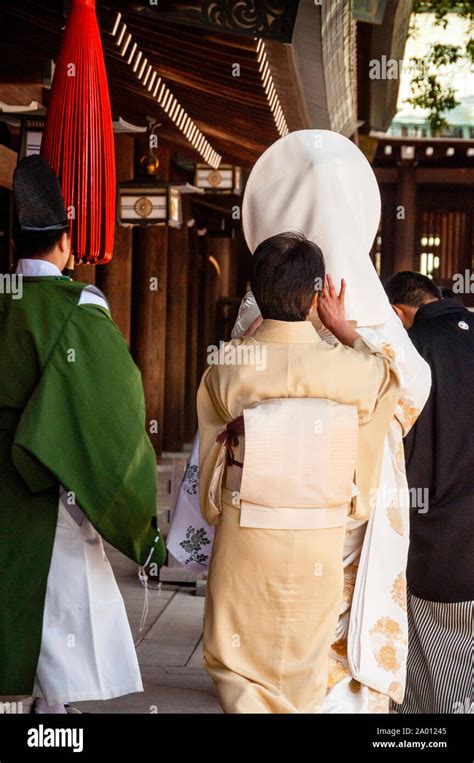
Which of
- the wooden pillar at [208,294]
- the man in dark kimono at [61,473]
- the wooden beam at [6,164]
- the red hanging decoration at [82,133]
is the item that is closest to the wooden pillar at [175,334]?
the wooden pillar at [208,294]

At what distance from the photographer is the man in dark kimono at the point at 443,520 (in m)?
4.65

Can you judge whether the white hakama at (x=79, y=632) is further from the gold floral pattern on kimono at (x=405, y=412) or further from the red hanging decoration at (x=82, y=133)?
the red hanging decoration at (x=82, y=133)

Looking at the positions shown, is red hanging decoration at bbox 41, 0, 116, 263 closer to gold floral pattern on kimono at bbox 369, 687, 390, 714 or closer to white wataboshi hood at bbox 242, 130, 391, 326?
white wataboshi hood at bbox 242, 130, 391, 326

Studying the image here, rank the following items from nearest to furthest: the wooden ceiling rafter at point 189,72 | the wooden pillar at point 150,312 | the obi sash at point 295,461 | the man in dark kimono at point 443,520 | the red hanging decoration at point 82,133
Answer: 1. the obi sash at point 295,461
2. the man in dark kimono at point 443,520
3. the red hanging decoration at point 82,133
4. the wooden ceiling rafter at point 189,72
5. the wooden pillar at point 150,312

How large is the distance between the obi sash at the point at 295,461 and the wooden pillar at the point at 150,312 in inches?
426

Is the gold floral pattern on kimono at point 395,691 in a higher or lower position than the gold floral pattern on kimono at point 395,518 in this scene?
lower

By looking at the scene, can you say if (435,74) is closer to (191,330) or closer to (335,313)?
(191,330)

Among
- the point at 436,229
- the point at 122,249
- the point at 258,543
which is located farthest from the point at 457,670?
the point at 436,229

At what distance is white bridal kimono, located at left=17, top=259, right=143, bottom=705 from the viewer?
3840mm

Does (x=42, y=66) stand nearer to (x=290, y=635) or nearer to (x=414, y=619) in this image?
(x=414, y=619)

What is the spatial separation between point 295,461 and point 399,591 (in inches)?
33.7

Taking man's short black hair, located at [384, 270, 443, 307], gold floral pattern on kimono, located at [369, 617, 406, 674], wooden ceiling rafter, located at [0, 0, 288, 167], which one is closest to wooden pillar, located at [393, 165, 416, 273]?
wooden ceiling rafter, located at [0, 0, 288, 167]

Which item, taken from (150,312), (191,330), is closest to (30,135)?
(150,312)

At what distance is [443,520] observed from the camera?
4.67 m
